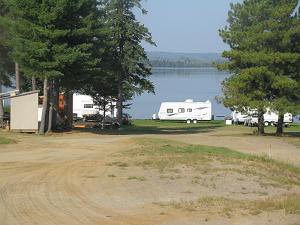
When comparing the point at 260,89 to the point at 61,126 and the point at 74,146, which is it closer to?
the point at 61,126

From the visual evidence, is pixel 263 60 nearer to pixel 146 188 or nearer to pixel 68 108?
pixel 68 108

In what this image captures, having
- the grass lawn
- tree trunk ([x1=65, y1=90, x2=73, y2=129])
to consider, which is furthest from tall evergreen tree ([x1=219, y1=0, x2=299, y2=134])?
the grass lawn

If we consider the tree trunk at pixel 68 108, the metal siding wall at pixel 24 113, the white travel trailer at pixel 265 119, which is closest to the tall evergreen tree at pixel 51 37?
the metal siding wall at pixel 24 113

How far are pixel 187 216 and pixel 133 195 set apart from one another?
2.06 meters

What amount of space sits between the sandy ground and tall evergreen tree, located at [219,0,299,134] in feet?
56.7

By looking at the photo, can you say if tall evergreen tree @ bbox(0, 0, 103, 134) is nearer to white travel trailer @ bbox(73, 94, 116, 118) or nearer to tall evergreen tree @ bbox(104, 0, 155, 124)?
tall evergreen tree @ bbox(104, 0, 155, 124)

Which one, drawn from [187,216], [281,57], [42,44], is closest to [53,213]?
[187,216]

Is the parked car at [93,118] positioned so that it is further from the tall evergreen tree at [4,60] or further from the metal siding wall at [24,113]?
the metal siding wall at [24,113]

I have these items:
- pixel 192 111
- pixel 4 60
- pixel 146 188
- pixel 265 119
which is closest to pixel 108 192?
pixel 146 188

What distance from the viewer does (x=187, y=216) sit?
9930 millimetres

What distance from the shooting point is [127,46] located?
4816 centimetres

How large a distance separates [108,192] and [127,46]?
36.8 m

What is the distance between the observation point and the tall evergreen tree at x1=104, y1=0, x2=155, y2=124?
1891 inches

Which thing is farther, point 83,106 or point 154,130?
point 83,106
